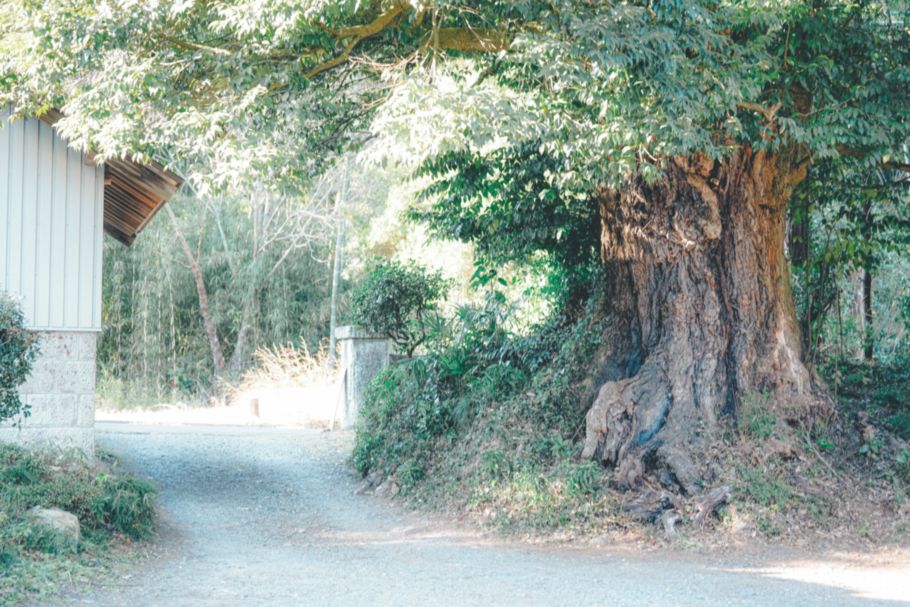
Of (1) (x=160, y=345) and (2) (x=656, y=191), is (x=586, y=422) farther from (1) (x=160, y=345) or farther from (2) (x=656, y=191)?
(1) (x=160, y=345)

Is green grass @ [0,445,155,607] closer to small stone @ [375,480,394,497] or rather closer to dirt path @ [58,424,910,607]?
dirt path @ [58,424,910,607]

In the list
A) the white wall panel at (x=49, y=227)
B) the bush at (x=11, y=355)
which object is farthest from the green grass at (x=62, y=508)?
the white wall panel at (x=49, y=227)

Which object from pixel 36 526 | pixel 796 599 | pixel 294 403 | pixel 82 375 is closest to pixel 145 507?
pixel 36 526

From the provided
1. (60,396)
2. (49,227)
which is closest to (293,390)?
(60,396)

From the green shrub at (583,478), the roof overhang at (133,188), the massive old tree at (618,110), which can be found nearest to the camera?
the massive old tree at (618,110)

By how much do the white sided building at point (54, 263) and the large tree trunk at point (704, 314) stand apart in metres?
5.51

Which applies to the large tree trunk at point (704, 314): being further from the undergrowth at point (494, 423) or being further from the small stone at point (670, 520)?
the small stone at point (670, 520)

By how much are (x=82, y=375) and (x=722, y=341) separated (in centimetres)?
693

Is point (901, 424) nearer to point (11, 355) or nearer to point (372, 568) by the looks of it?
point (372, 568)

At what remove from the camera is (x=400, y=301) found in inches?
577

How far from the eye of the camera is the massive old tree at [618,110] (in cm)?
783

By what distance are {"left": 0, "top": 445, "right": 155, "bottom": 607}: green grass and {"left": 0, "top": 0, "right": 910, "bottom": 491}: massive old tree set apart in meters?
3.09

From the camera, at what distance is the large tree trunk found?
978cm

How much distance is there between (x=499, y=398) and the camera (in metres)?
11.6
